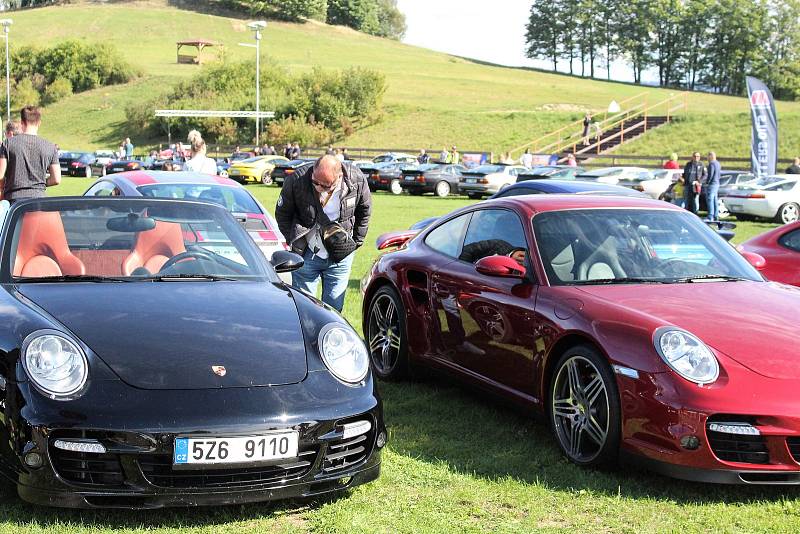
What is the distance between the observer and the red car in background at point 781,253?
9.11 metres

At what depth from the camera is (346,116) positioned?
234ft

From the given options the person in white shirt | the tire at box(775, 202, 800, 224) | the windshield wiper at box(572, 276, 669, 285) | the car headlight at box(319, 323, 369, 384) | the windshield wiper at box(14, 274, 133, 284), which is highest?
the person in white shirt

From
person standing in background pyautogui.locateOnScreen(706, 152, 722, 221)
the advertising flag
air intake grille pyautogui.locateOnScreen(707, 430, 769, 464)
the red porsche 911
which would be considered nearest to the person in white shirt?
the red porsche 911

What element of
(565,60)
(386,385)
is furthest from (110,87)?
(386,385)

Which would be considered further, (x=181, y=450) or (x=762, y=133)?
(x=762, y=133)

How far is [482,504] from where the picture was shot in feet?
14.6

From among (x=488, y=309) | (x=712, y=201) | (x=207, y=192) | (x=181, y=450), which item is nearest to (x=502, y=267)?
(x=488, y=309)

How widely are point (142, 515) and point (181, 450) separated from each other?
500 millimetres

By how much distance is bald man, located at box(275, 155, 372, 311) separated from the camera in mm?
7430

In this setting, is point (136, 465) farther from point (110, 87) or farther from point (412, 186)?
point (110, 87)

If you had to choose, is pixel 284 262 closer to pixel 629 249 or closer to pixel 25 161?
pixel 629 249

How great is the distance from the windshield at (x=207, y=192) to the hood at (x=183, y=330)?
5822mm

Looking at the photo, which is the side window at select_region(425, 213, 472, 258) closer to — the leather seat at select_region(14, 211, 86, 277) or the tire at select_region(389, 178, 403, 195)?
the leather seat at select_region(14, 211, 86, 277)

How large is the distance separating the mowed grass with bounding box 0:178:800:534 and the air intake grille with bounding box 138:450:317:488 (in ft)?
0.70
